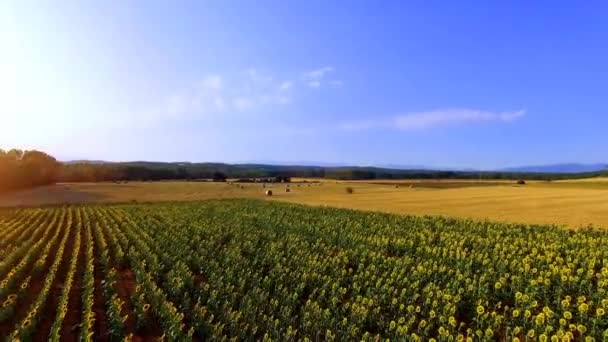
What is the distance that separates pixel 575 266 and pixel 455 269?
3190 mm

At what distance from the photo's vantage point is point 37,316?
10898mm

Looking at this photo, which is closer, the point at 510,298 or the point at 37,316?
the point at 37,316

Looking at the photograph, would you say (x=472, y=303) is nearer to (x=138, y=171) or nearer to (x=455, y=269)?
(x=455, y=269)

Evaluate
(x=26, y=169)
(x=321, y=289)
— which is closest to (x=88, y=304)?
(x=321, y=289)

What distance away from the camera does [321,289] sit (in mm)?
12836

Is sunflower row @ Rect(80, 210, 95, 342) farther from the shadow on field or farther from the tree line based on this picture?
the tree line

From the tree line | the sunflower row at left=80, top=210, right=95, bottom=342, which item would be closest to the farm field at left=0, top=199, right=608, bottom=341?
the sunflower row at left=80, top=210, right=95, bottom=342

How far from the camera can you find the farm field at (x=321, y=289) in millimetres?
10031

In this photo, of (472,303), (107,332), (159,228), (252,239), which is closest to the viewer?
(107,332)

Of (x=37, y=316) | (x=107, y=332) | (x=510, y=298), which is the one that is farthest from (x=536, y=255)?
(x=37, y=316)

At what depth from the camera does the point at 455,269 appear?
14.4 meters

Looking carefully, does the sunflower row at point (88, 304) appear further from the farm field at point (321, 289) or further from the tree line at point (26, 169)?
the tree line at point (26, 169)

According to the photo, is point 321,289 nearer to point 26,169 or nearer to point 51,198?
point 51,198

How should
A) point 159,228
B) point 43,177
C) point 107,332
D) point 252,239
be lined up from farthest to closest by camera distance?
1. point 43,177
2. point 159,228
3. point 252,239
4. point 107,332
